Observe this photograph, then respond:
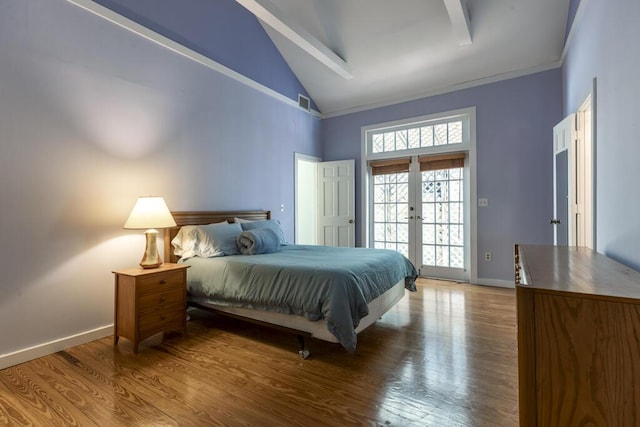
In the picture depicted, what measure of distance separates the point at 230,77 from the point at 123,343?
126 inches

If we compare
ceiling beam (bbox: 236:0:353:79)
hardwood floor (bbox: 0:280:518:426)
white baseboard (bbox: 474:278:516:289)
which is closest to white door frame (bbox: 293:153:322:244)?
ceiling beam (bbox: 236:0:353:79)

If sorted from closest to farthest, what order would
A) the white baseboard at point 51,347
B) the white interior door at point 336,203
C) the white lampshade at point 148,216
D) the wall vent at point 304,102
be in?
the white baseboard at point 51,347 < the white lampshade at point 148,216 < the wall vent at point 304,102 < the white interior door at point 336,203

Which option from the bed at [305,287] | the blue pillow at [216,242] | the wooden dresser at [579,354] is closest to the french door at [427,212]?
the bed at [305,287]

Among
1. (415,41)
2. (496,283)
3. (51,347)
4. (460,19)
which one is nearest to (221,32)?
(415,41)

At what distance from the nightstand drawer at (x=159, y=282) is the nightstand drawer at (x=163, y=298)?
0.04 feet

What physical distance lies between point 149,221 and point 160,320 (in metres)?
0.83

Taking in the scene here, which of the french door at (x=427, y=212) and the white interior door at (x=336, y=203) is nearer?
the french door at (x=427, y=212)

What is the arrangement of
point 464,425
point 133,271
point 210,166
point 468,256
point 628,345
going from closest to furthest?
point 628,345, point 464,425, point 133,271, point 210,166, point 468,256

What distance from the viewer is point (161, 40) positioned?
10.5 feet

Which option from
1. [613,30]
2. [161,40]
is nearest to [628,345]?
[613,30]

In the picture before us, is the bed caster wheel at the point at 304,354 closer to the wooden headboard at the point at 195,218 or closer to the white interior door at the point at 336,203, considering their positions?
the wooden headboard at the point at 195,218

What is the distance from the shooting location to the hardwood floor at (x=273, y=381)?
1.67 meters

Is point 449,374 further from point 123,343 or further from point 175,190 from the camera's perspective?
point 175,190

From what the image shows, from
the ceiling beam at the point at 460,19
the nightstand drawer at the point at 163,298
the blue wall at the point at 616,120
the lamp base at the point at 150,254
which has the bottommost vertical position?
the nightstand drawer at the point at 163,298
